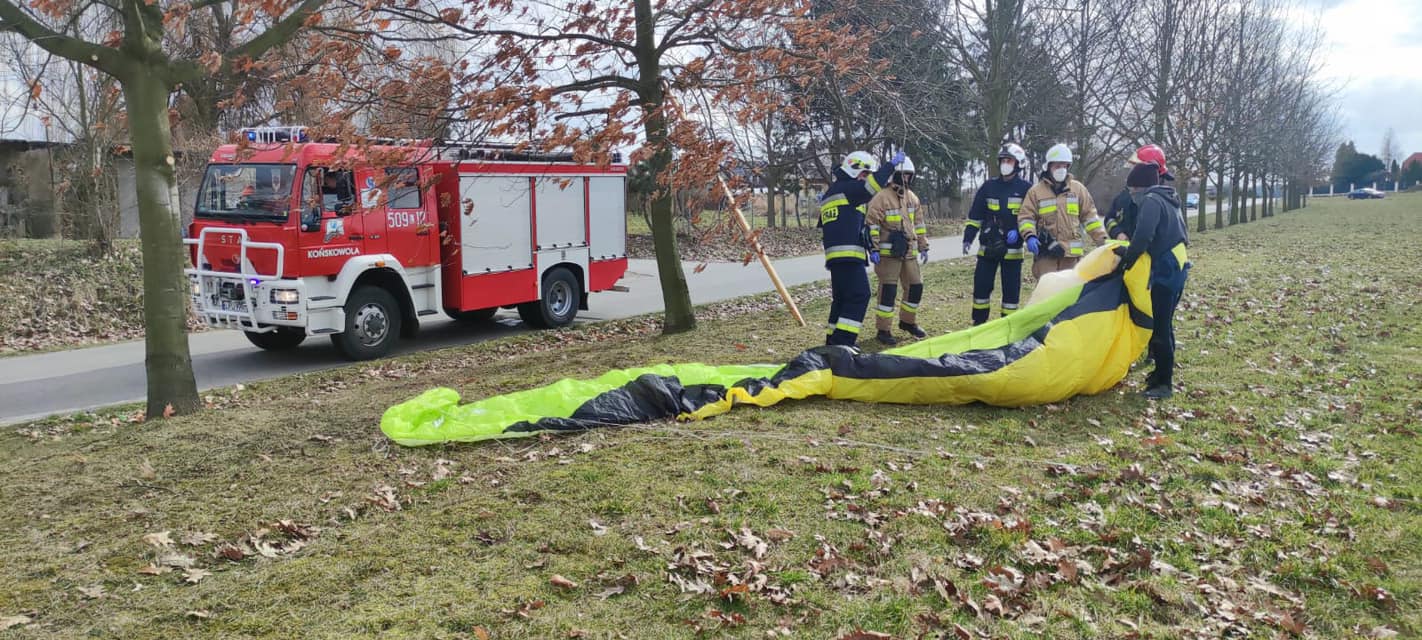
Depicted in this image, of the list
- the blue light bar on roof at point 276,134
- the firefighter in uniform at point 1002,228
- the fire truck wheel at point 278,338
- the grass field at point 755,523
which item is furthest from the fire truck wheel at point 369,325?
the firefighter in uniform at point 1002,228

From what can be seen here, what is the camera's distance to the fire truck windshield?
415 inches

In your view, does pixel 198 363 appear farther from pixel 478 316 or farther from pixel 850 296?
pixel 850 296

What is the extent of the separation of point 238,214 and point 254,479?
615cm

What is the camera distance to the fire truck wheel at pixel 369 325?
35.8 ft

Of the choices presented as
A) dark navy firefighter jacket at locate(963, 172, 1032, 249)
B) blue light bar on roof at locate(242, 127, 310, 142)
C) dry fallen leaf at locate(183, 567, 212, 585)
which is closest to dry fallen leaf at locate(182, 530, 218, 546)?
dry fallen leaf at locate(183, 567, 212, 585)

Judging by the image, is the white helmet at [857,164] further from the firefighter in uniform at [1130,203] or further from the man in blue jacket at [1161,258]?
the man in blue jacket at [1161,258]

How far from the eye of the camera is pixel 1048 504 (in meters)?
4.97

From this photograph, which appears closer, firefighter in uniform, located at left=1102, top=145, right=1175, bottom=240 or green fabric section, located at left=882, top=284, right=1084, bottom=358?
green fabric section, located at left=882, top=284, right=1084, bottom=358

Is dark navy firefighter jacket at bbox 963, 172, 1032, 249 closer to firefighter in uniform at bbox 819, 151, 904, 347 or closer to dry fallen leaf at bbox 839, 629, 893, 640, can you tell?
firefighter in uniform at bbox 819, 151, 904, 347

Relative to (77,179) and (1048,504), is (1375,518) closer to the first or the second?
(1048,504)

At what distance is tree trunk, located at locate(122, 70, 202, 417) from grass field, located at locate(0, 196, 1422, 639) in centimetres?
37

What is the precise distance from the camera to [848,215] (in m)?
8.66

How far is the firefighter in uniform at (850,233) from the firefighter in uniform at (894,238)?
2.73ft

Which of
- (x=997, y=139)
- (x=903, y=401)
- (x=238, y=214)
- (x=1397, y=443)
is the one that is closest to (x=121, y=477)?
(x=903, y=401)
